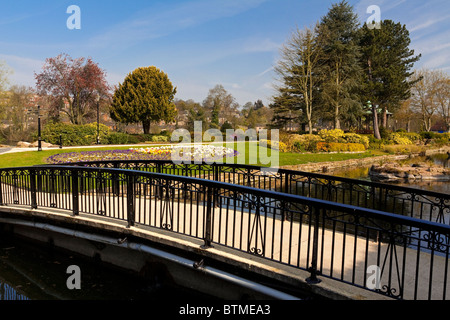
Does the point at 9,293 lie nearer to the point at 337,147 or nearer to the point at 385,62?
the point at 337,147

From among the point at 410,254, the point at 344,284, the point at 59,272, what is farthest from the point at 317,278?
the point at 59,272

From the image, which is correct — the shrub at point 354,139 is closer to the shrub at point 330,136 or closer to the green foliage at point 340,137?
the green foliage at point 340,137

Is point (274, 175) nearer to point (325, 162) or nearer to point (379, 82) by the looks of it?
point (325, 162)

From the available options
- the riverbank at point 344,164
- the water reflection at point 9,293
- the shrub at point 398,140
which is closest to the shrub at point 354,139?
the riverbank at point 344,164

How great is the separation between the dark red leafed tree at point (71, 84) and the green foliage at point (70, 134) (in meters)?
7.64

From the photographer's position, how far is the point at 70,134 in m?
27.2

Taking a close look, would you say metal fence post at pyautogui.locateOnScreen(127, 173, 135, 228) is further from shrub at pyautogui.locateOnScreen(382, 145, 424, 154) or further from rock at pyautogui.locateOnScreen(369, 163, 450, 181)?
shrub at pyautogui.locateOnScreen(382, 145, 424, 154)

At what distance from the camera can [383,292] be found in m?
3.15

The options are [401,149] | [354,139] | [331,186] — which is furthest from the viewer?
[401,149]

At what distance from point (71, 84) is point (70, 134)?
11242 millimetres

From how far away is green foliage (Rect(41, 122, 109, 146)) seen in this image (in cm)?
2683

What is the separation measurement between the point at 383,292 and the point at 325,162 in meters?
20.1

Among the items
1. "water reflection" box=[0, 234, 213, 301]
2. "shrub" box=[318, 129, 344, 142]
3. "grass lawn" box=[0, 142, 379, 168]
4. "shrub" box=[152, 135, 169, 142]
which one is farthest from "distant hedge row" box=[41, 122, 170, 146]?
"water reflection" box=[0, 234, 213, 301]

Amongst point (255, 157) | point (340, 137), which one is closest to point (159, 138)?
point (255, 157)
